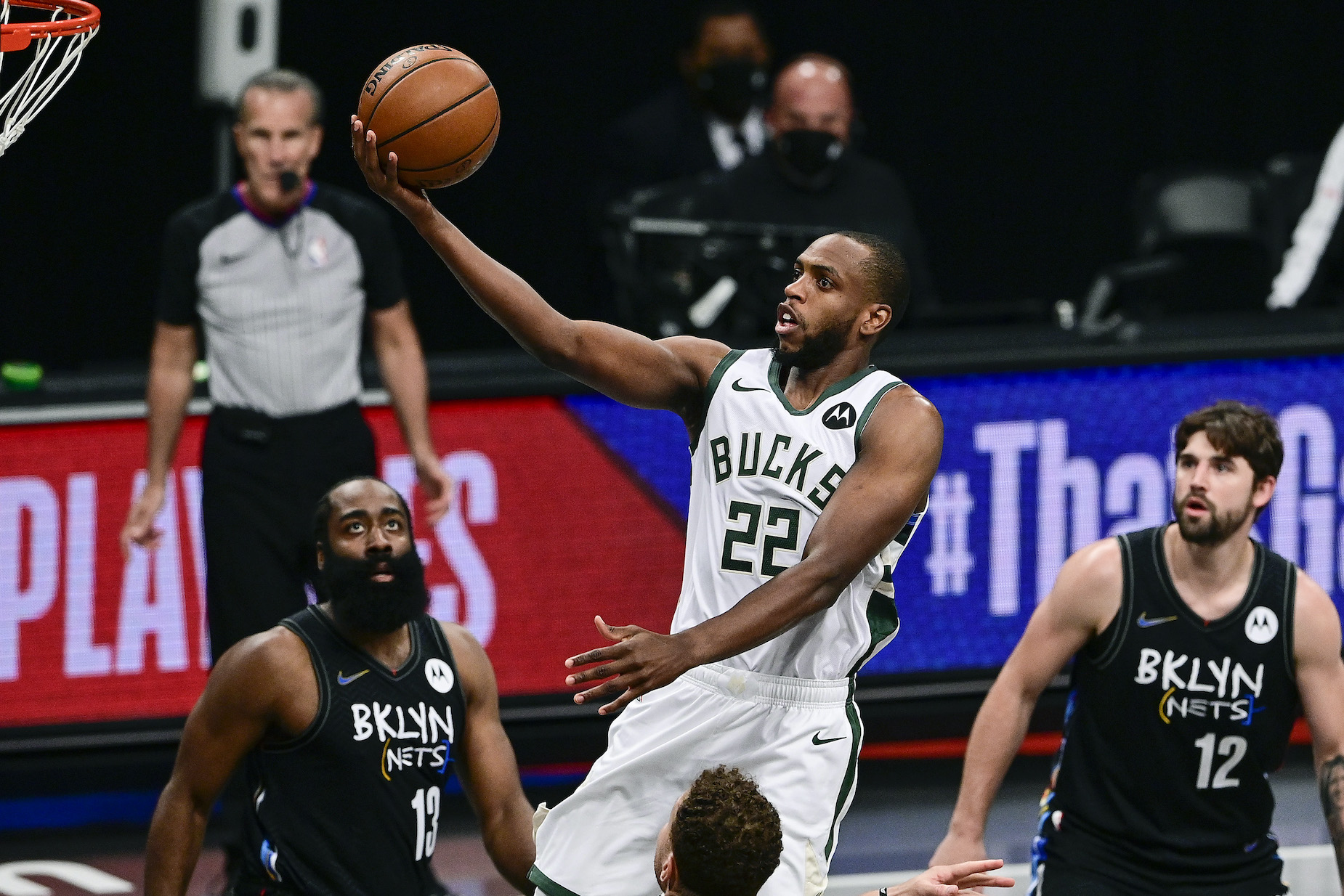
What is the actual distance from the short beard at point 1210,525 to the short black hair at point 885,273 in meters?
0.97

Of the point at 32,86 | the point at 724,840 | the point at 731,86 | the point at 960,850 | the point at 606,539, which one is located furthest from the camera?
the point at 731,86

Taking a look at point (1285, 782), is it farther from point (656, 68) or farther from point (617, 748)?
point (656, 68)

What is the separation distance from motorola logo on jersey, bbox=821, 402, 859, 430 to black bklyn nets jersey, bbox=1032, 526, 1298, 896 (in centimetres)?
108

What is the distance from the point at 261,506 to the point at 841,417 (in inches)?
97.6

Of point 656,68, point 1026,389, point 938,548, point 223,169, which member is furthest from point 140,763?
point 656,68

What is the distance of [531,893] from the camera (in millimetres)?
5020

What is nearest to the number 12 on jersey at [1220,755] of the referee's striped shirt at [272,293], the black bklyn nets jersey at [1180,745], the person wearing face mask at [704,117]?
the black bklyn nets jersey at [1180,745]

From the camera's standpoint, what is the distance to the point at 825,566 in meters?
4.05

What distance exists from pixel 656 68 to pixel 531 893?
6178 mm

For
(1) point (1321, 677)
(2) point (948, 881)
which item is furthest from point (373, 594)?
(1) point (1321, 677)

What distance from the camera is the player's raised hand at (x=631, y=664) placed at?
3.70 m

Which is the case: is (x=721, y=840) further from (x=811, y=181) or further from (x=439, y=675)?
(x=811, y=181)

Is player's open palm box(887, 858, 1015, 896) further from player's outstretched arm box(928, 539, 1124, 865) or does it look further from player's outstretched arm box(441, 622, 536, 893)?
player's outstretched arm box(441, 622, 536, 893)

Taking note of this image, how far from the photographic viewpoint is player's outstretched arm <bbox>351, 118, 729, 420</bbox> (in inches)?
160
